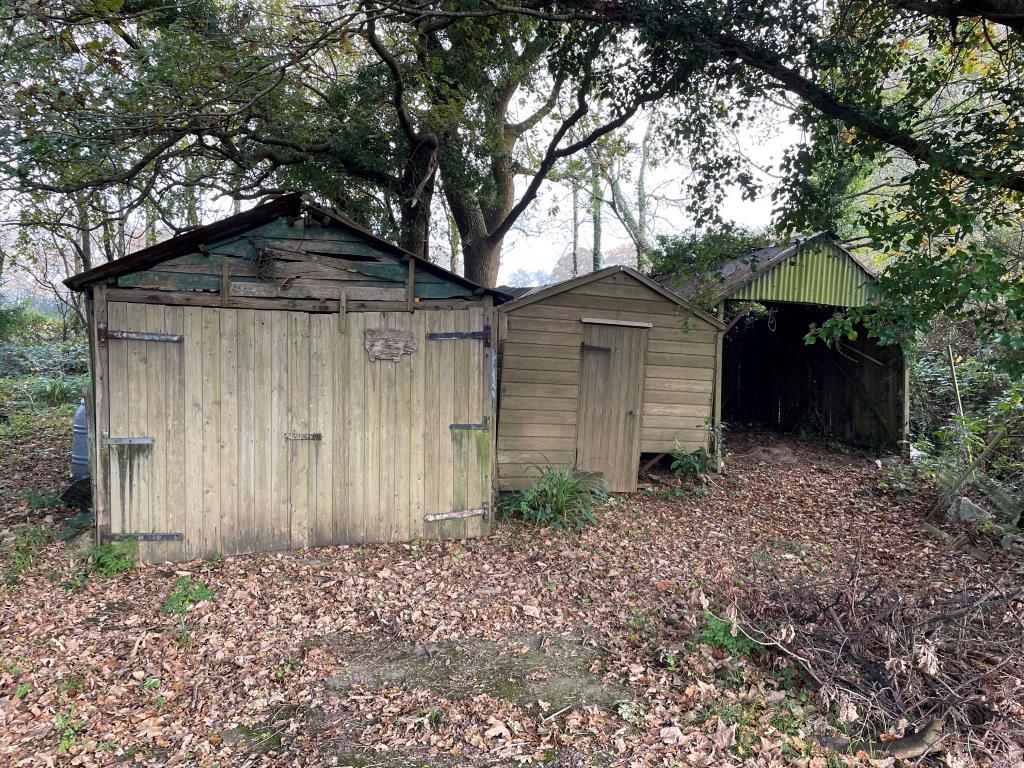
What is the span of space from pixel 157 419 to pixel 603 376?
5.30m

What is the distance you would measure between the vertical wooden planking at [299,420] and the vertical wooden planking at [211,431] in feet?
2.18

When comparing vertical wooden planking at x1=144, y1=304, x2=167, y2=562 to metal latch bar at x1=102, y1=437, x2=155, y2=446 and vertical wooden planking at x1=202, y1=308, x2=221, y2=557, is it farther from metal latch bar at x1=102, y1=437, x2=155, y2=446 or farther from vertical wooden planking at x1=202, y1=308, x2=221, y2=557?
vertical wooden planking at x1=202, y1=308, x2=221, y2=557

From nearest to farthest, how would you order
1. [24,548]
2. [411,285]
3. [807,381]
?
[24,548] → [411,285] → [807,381]

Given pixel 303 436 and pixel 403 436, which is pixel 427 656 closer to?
pixel 403 436

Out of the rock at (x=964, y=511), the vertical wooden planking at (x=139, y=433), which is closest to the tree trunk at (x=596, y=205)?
the rock at (x=964, y=511)

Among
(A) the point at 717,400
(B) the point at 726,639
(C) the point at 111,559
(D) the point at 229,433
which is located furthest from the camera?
(A) the point at 717,400

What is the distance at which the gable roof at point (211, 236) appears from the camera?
5289mm

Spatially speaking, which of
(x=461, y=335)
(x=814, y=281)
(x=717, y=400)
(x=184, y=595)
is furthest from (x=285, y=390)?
(x=814, y=281)

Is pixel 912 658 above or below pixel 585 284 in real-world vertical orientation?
below

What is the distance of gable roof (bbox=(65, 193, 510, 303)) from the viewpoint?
529 cm

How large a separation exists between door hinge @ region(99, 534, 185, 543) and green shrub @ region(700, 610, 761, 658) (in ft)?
15.8

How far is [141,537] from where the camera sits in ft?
18.2

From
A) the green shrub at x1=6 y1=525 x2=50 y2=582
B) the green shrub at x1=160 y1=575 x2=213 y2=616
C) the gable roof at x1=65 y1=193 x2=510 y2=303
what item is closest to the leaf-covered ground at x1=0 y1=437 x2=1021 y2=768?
the green shrub at x1=160 y1=575 x2=213 y2=616

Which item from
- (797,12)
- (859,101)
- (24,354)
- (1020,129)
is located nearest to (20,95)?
(797,12)
